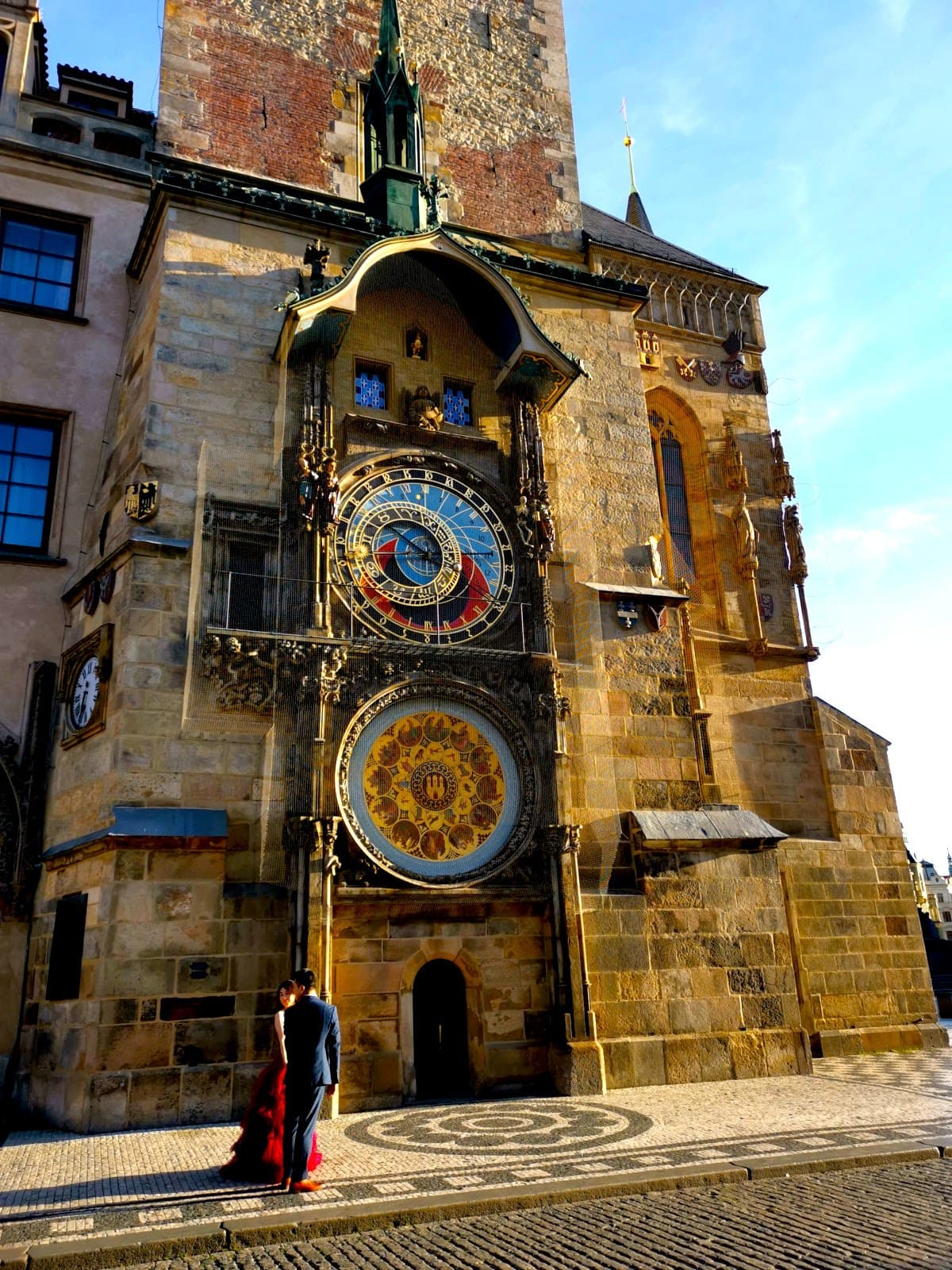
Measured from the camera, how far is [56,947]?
11.2 m

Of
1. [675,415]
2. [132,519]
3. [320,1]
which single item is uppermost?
[320,1]

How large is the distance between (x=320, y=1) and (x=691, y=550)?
1189cm

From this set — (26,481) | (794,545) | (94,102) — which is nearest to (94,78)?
(94,102)

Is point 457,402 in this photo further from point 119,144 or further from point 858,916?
point 858,916

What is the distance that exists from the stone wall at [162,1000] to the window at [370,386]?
651 cm

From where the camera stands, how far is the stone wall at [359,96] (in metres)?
15.9

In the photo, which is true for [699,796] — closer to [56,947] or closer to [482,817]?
[482,817]

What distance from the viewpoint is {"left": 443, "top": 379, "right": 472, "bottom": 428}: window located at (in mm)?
14438

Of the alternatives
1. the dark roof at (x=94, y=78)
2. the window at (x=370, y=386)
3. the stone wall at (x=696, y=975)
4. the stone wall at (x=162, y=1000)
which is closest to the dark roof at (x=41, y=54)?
the dark roof at (x=94, y=78)

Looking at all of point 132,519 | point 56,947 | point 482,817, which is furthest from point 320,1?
point 56,947

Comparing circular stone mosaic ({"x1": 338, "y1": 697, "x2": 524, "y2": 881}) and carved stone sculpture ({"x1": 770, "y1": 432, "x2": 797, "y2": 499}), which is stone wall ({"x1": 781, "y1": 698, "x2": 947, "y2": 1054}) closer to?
carved stone sculpture ({"x1": 770, "y1": 432, "x2": 797, "y2": 499})

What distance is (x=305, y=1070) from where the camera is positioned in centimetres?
725

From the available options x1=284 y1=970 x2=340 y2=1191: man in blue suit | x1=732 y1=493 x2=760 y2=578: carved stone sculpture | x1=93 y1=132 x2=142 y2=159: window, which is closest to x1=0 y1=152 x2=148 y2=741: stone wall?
x1=93 y1=132 x2=142 y2=159: window

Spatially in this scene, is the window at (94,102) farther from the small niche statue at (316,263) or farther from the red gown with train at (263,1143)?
the red gown with train at (263,1143)
